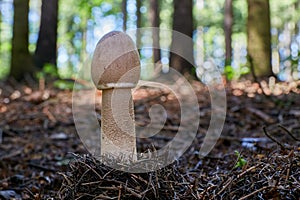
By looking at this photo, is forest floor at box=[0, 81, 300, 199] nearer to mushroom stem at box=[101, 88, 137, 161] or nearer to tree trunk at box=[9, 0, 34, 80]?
mushroom stem at box=[101, 88, 137, 161]

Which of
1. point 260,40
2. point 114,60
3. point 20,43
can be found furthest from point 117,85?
point 20,43

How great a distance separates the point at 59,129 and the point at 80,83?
129 inches

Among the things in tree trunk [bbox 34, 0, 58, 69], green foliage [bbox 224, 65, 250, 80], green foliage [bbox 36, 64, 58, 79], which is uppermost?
tree trunk [bbox 34, 0, 58, 69]

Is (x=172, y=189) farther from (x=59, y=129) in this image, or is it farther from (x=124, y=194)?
(x=59, y=129)

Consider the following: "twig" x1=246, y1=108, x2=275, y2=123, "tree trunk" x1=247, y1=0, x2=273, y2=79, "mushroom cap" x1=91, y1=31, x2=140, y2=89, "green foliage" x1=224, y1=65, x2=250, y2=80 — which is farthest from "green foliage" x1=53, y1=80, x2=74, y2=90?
"mushroom cap" x1=91, y1=31, x2=140, y2=89

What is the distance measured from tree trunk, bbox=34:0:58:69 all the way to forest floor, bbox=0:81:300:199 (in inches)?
64.3

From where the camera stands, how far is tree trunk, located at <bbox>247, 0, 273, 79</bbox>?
698 cm

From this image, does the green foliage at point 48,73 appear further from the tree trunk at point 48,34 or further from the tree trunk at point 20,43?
the tree trunk at point 48,34

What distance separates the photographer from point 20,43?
28.1ft

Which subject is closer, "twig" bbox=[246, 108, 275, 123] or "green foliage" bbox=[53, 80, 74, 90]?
"twig" bbox=[246, 108, 275, 123]

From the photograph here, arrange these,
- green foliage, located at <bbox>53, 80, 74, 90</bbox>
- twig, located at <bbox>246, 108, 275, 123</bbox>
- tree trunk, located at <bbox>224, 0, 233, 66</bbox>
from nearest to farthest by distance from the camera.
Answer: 1. twig, located at <bbox>246, 108, 275, 123</bbox>
2. green foliage, located at <bbox>53, 80, 74, 90</bbox>
3. tree trunk, located at <bbox>224, 0, 233, 66</bbox>

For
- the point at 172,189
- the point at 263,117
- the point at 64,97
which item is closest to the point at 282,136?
the point at 263,117

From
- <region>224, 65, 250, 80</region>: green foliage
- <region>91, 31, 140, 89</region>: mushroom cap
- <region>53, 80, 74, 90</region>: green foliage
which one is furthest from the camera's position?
<region>53, 80, 74, 90</region>: green foliage

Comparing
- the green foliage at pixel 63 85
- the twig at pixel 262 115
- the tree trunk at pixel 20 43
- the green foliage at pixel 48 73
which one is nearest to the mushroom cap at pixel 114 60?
the twig at pixel 262 115
